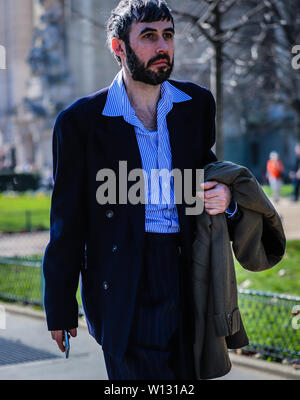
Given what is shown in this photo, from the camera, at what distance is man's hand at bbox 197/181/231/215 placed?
110 inches

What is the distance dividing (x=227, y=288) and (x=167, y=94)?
0.91m

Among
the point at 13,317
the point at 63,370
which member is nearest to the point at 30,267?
the point at 13,317

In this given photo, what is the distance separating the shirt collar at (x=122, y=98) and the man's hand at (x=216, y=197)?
454mm

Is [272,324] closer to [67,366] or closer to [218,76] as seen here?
[67,366]

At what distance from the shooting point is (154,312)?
273cm

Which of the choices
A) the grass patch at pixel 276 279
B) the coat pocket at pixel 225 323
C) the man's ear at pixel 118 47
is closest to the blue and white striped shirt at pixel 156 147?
the man's ear at pixel 118 47

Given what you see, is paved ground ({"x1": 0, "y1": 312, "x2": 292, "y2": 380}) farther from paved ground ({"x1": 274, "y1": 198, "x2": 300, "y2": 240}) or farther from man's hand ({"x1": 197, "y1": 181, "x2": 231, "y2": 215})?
paved ground ({"x1": 274, "y1": 198, "x2": 300, "y2": 240})

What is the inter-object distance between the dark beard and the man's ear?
52 mm

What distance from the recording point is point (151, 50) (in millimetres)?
2760

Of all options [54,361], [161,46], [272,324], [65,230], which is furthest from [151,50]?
[272,324]

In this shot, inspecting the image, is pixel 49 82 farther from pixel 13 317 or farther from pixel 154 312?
pixel 154 312

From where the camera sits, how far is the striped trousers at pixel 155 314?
2.72m

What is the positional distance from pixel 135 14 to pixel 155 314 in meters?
1.25

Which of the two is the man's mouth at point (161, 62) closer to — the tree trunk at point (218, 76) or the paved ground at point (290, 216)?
the tree trunk at point (218, 76)
